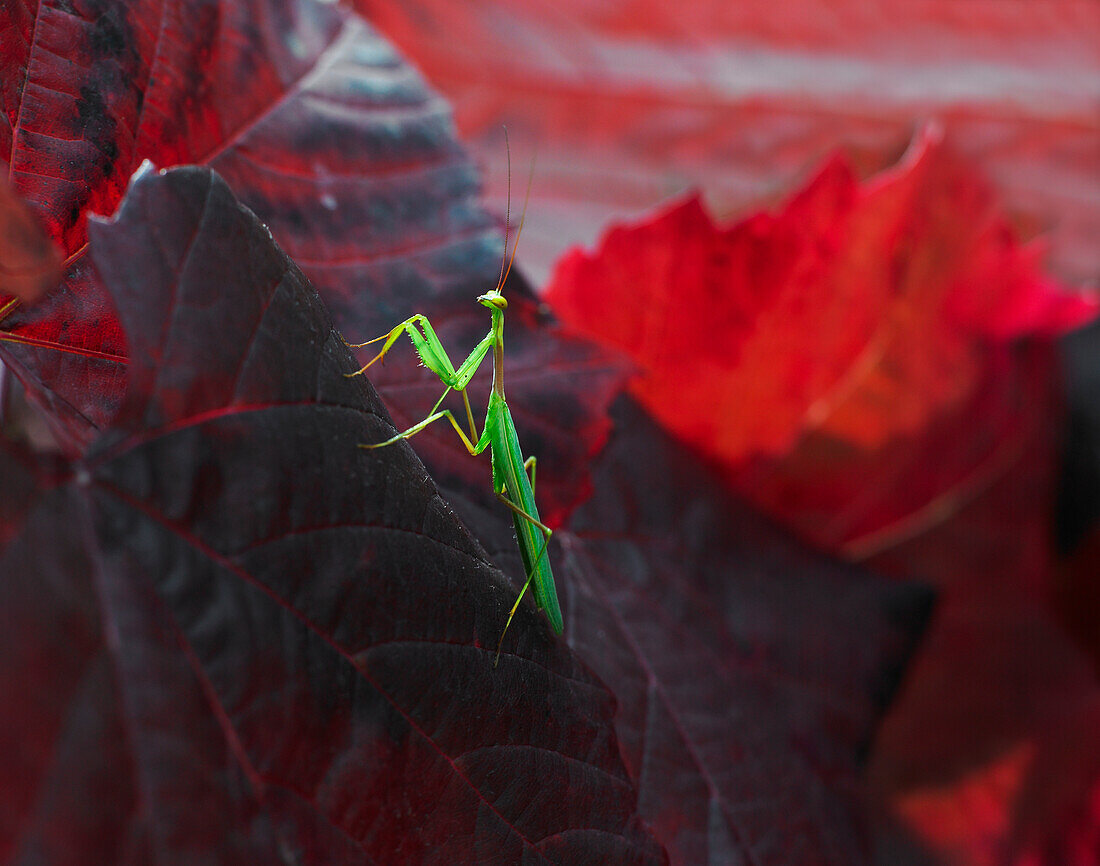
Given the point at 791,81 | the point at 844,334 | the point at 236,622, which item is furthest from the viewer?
the point at 791,81

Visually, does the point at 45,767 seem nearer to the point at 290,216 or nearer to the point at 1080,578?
the point at 290,216

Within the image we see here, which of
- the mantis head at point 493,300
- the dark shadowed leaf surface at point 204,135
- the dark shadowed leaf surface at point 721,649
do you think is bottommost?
the dark shadowed leaf surface at point 721,649

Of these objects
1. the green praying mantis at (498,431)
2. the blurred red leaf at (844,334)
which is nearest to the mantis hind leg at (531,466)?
the green praying mantis at (498,431)

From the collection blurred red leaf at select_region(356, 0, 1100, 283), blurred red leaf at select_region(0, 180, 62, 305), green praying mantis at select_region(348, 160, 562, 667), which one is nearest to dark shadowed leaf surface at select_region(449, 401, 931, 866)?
green praying mantis at select_region(348, 160, 562, 667)

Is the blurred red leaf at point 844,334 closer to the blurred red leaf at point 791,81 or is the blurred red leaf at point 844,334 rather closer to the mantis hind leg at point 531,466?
the mantis hind leg at point 531,466

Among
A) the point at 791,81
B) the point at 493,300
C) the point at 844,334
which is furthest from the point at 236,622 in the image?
the point at 791,81

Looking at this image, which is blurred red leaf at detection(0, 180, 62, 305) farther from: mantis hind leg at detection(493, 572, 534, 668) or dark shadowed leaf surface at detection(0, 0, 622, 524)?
mantis hind leg at detection(493, 572, 534, 668)

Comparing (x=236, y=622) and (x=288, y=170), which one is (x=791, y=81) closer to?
(x=288, y=170)
